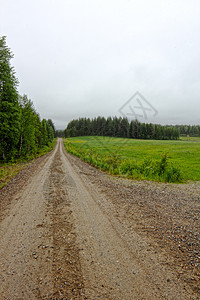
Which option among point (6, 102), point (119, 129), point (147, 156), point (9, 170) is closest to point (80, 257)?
point (9, 170)

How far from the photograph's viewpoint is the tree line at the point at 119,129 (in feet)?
304

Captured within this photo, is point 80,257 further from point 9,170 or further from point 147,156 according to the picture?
point 147,156

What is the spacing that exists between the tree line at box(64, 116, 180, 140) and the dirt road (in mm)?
80405

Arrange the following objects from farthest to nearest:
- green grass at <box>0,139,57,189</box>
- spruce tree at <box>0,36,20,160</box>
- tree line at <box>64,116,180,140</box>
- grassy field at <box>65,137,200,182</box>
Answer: tree line at <box>64,116,180,140</box> < spruce tree at <box>0,36,20,160</box> < grassy field at <box>65,137,200,182</box> < green grass at <box>0,139,57,189</box>

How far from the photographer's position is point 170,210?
594 cm

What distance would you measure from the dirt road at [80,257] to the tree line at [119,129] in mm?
80405

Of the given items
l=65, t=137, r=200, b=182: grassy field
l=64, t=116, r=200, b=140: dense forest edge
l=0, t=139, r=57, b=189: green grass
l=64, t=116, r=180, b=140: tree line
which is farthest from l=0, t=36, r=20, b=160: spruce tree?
l=64, t=116, r=200, b=140: dense forest edge

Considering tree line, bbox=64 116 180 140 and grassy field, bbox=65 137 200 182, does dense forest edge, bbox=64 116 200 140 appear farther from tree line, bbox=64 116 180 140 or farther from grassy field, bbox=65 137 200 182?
grassy field, bbox=65 137 200 182

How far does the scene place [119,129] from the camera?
9156 centimetres

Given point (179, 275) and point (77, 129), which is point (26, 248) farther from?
point (77, 129)

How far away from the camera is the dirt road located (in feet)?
8.29

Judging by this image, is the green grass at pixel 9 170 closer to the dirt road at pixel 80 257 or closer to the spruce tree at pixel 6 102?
the spruce tree at pixel 6 102

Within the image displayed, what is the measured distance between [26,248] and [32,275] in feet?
3.06

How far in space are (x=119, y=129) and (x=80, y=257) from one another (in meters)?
90.7
